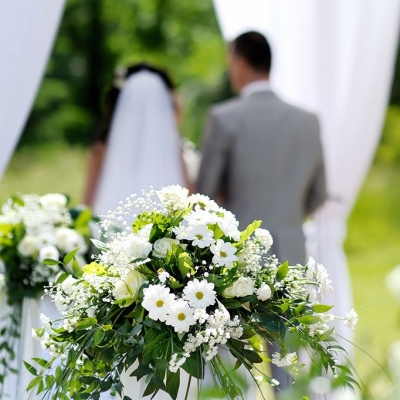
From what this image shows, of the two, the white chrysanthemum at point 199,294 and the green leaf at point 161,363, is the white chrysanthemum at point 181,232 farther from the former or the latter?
the green leaf at point 161,363

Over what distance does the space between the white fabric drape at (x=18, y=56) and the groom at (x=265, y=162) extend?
0.97 metres

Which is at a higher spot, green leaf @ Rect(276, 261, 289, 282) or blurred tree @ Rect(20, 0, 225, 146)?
blurred tree @ Rect(20, 0, 225, 146)

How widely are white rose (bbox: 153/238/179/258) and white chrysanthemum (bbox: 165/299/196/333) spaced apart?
0.13m

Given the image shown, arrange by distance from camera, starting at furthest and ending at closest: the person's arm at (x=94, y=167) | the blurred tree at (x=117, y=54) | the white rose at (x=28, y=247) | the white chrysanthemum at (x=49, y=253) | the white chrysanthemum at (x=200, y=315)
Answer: the blurred tree at (x=117, y=54) → the person's arm at (x=94, y=167) → the white rose at (x=28, y=247) → the white chrysanthemum at (x=49, y=253) → the white chrysanthemum at (x=200, y=315)

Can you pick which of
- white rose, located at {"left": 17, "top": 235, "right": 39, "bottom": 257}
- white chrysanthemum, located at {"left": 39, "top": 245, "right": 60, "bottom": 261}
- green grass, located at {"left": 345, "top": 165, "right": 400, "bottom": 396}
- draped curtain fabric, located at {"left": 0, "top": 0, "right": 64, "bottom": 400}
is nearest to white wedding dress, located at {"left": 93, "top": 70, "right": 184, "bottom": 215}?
draped curtain fabric, located at {"left": 0, "top": 0, "right": 64, "bottom": 400}

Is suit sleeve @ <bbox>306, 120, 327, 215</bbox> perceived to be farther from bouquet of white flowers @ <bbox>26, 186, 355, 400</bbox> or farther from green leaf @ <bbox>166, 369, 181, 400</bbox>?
green leaf @ <bbox>166, 369, 181, 400</bbox>

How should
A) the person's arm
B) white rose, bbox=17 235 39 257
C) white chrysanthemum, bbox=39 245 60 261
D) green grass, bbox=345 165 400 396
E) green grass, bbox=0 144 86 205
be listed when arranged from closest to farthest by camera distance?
white chrysanthemum, bbox=39 245 60 261 < white rose, bbox=17 235 39 257 < the person's arm < green grass, bbox=345 165 400 396 < green grass, bbox=0 144 86 205

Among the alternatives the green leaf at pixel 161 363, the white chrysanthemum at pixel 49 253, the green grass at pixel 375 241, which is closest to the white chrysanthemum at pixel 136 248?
the green leaf at pixel 161 363

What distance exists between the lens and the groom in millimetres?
3416

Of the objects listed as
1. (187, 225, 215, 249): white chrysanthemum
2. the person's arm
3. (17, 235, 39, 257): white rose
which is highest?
the person's arm

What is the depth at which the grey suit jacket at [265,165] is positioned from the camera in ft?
11.2

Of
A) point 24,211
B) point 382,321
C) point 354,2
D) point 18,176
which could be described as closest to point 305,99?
point 354,2

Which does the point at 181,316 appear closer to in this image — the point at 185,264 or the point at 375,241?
the point at 185,264

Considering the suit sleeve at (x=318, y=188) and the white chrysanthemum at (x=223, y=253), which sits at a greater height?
the suit sleeve at (x=318, y=188)
